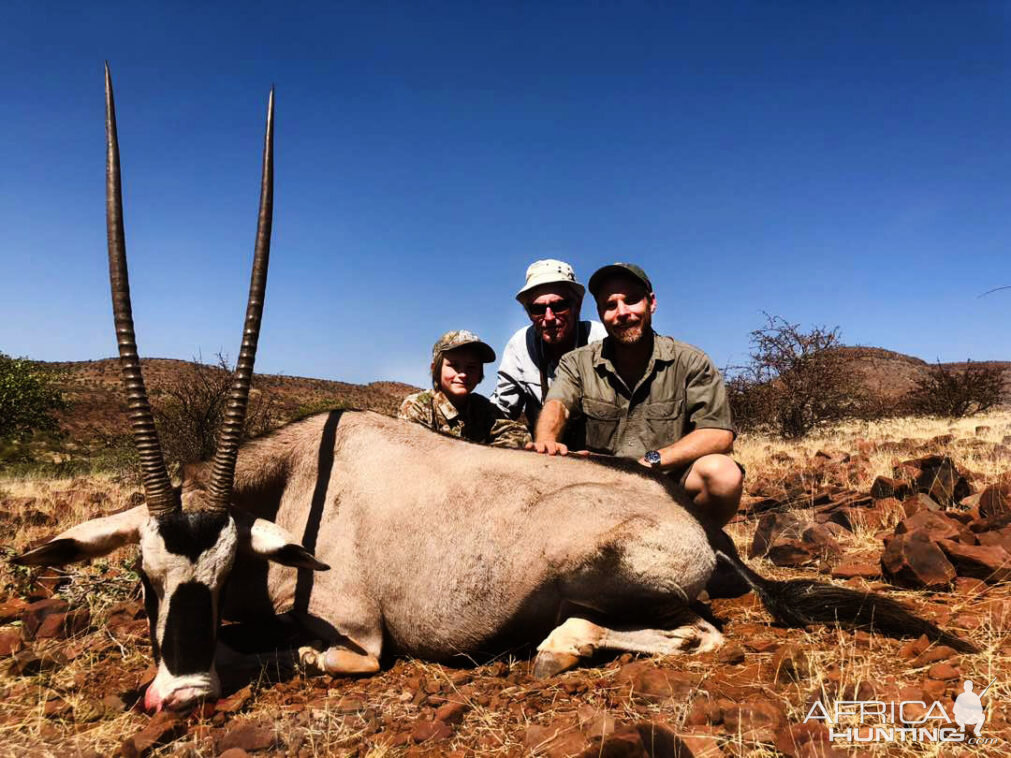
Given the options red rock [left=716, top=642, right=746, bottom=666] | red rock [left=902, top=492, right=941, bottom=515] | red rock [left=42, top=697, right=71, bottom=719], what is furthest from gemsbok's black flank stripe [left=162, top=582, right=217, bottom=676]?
red rock [left=902, top=492, right=941, bottom=515]

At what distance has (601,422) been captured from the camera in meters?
5.71

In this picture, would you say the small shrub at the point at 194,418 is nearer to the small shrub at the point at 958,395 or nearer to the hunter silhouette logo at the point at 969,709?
the hunter silhouette logo at the point at 969,709

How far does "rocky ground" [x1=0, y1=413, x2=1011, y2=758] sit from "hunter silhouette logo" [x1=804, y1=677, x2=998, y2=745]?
21mm

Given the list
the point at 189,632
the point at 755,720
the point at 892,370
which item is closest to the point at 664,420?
the point at 755,720

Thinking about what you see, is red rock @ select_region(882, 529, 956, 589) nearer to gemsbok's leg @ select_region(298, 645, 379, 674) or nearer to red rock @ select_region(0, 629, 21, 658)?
gemsbok's leg @ select_region(298, 645, 379, 674)

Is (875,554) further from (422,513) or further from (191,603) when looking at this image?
(191,603)

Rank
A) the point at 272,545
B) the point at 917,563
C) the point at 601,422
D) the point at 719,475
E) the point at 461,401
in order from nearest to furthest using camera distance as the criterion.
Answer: the point at 272,545
the point at 917,563
the point at 719,475
the point at 601,422
the point at 461,401

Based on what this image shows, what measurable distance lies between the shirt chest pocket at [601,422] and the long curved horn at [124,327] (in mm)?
3327

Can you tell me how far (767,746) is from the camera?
7.89ft

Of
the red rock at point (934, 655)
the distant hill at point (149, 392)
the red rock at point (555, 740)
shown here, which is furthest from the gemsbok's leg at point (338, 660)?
the distant hill at point (149, 392)

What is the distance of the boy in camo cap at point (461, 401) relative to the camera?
6.05 m

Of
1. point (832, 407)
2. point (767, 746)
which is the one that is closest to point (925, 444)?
point (832, 407)

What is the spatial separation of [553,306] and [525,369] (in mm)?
1044

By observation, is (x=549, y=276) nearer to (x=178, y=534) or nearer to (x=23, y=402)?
(x=178, y=534)
